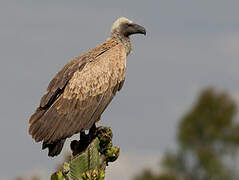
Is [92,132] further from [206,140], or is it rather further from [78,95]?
[206,140]

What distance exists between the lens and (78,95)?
564 inches

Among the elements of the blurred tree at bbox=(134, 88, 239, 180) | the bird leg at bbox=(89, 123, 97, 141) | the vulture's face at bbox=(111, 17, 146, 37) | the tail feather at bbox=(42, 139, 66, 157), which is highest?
the blurred tree at bbox=(134, 88, 239, 180)

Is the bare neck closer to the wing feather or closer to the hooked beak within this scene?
the hooked beak

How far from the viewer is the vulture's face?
52.7 ft

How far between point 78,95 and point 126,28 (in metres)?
2.35

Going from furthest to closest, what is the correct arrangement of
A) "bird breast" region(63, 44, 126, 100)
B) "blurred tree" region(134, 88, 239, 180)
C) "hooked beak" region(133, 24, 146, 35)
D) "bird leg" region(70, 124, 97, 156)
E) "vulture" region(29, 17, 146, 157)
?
1. "blurred tree" region(134, 88, 239, 180)
2. "hooked beak" region(133, 24, 146, 35)
3. "bird breast" region(63, 44, 126, 100)
4. "vulture" region(29, 17, 146, 157)
5. "bird leg" region(70, 124, 97, 156)

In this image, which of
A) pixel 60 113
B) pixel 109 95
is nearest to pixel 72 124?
pixel 60 113

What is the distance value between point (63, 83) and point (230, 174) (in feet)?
126

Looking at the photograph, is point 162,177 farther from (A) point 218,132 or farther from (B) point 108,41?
(B) point 108,41

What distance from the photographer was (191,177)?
52.9 m

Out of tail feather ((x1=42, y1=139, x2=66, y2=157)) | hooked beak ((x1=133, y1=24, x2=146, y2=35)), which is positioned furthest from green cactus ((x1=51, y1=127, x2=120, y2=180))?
hooked beak ((x1=133, y1=24, x2=146, y2=35))

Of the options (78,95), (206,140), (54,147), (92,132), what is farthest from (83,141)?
(206,140)

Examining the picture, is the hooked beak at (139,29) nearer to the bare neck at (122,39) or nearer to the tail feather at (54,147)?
the bare neck at (122,39)

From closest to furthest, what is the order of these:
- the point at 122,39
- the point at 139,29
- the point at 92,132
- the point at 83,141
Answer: the point at 83,141 → the point at 92,132 → the point at 122,39 → the point at 139,29
